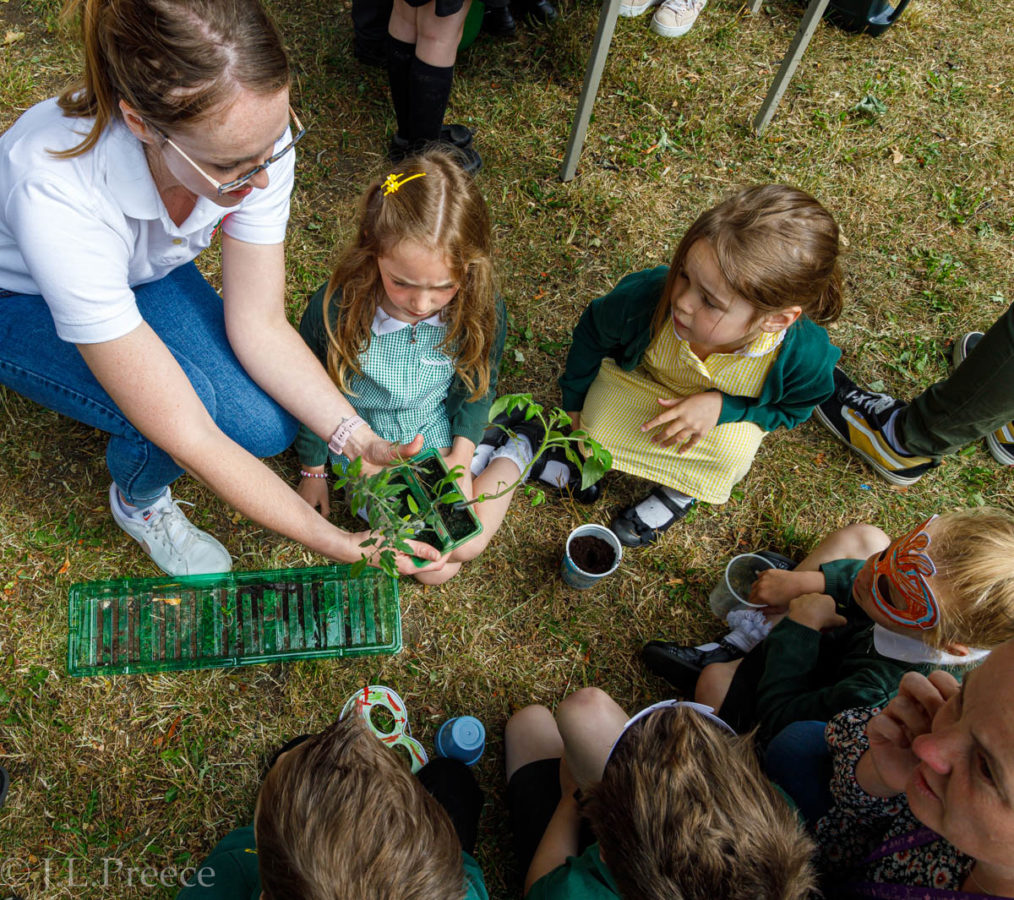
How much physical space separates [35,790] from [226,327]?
156cm

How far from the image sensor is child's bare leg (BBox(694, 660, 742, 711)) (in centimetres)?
231

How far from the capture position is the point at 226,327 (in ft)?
7.18

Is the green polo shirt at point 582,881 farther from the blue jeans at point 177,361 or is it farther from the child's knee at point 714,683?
the blue jeans at point 177,361

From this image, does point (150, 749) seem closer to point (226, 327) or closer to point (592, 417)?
point (226, 327)

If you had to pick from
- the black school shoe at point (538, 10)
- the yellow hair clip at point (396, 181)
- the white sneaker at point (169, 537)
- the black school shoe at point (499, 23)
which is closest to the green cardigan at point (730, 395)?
the yellow hair clip at point (396, 181)

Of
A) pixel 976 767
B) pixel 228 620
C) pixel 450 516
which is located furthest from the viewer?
pixel 228 620

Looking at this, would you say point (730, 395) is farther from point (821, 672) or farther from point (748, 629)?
point (821, 672)

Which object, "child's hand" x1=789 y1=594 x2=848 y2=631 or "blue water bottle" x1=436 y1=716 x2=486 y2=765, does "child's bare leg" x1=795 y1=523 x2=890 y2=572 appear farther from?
"blue water bottle" x1=436 y1=716 x2=486 y2=765

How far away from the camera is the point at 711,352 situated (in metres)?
2.44

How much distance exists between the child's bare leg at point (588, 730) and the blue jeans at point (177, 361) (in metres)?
1.26

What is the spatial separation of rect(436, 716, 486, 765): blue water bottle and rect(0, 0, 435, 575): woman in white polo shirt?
0.70 meters

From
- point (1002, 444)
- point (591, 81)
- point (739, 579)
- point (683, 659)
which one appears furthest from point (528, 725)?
point (591, 81)

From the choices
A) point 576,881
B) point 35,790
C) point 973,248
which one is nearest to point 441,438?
point 576,881

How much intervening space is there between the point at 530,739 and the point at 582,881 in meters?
0.66
